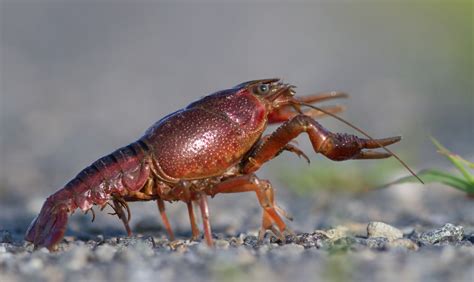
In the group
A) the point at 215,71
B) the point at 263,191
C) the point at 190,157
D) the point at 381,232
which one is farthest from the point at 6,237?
the point at 215,71

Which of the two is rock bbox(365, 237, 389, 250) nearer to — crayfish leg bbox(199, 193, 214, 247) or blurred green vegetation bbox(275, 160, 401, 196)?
crayfish leg bbox(199, 193, 214, 247)

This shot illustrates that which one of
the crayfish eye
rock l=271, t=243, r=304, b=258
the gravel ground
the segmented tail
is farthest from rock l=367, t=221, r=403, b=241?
the segmented tail

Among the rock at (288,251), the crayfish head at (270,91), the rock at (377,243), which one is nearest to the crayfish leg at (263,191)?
the rock at (288,251)

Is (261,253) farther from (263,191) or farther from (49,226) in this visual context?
(49,226)

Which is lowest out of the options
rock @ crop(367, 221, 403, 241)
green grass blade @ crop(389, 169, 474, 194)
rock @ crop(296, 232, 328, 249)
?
rock @ crop(367, 221, 403, 241)

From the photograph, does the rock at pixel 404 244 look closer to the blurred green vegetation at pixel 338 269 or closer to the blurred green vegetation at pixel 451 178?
the blurred green vegetation at pixel 338 269
